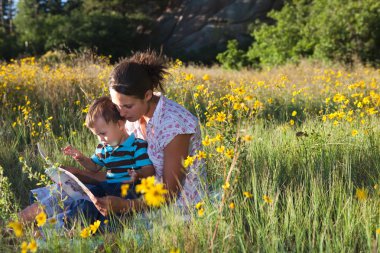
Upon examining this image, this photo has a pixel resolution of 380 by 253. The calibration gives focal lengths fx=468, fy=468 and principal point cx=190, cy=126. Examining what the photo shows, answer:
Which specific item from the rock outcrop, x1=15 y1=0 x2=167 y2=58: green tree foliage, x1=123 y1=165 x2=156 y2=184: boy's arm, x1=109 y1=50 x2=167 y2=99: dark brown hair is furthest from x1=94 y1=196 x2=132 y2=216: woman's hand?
the rock outcrop

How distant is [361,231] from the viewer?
2143mm

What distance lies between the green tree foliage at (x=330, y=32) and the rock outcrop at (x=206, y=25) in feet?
18.5

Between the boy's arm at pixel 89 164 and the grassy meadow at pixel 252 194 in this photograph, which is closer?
the grassy meadow at pixel 252 194

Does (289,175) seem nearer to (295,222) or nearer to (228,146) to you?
(228,146)

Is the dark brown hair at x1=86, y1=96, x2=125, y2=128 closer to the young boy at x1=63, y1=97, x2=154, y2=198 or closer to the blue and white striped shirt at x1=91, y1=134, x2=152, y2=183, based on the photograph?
the young boy at x1=63, y1=97, x2=154, y2=198

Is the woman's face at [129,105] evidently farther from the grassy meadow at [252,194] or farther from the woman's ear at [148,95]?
the grassy meadow at [252,194]

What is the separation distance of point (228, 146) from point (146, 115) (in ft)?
1.99

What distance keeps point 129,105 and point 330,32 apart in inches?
547

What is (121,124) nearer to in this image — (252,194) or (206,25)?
(252,194)

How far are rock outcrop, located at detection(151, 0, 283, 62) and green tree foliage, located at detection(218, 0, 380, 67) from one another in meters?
5.64

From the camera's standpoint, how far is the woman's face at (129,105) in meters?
2.75

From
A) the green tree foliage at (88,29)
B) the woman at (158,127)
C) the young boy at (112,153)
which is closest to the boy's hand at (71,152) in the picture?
the young boy at (112,153)

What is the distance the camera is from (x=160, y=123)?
2.79 metres

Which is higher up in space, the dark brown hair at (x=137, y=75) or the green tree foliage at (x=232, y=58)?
the dark brown hair at (x=137, y=75)
